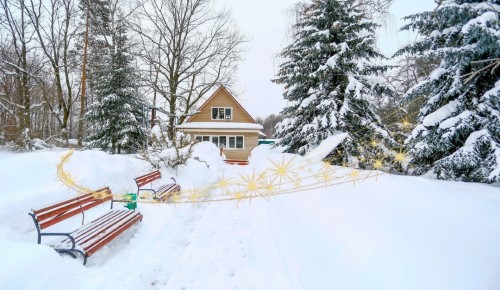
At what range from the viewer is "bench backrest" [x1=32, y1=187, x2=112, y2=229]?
383 cm

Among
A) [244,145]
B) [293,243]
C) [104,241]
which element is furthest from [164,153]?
[244,145]

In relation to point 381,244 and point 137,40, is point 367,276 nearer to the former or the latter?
point 381,244

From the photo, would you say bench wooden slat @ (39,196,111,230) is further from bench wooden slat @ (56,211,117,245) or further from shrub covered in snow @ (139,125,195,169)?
shrub covered in snow @ (139,125,195,169)

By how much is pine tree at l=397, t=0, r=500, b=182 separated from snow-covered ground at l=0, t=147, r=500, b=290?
1.80 meters

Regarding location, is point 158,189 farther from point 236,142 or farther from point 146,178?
point 236,142

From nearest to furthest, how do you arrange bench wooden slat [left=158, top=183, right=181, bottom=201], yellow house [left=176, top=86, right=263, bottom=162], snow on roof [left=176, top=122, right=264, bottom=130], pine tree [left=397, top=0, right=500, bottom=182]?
pine tree [left=397, top=0, right=500, bottom=182] < bench wooden slat [left=158, top=183, right=181, bottom=201] < snow on roof [left=176, top=122, right=264, bottom=130] < yellow house [left=176, top=86, right=263, bottom=162]

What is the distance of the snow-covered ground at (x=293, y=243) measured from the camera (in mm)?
2543

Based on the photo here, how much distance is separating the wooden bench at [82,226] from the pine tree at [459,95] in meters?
6.85

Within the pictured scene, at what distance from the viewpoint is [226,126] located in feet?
85.7

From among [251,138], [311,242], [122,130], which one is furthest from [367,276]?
A: [251,138]

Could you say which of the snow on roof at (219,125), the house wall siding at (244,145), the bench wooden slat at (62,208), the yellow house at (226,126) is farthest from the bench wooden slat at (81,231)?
the house wall siding at (244,145)

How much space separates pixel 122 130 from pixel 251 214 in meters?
13.5

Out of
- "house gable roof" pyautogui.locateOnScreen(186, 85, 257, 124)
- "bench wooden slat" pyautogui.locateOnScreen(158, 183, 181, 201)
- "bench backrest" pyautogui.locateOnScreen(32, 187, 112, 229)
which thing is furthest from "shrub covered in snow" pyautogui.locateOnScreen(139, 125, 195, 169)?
"house gable roof" pyautogui.locateOnScreen(186, 85, 257, 124)

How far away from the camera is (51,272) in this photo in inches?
109
